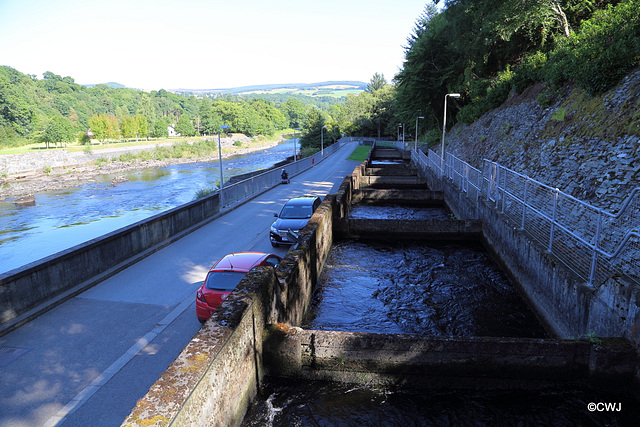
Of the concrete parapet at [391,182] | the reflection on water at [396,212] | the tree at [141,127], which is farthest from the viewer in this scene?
the tree at [141,127]

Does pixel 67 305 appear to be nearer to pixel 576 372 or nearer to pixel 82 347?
pixel 82 347

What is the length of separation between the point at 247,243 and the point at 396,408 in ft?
34.5

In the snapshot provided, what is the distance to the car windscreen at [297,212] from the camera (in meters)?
16.5

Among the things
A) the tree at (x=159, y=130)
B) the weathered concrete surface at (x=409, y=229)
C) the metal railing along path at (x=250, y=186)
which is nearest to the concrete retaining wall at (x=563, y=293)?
the weathered concrete surface at (x=409, y=229)

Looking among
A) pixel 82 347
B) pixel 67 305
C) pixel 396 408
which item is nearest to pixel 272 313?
pixel 396 408

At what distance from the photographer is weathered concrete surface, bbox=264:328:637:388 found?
21.2 ft

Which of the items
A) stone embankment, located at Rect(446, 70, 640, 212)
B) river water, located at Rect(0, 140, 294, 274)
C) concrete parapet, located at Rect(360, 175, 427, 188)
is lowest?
river water, located at Rect(0, 140, 294, 274)

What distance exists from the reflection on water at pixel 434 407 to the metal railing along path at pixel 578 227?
209 cm

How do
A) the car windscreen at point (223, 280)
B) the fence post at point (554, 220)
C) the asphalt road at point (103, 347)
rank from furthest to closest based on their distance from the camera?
the fence post at point (554, 220) → the car windscreen at point (223, 280) → the asphalt road at point (103, 347)

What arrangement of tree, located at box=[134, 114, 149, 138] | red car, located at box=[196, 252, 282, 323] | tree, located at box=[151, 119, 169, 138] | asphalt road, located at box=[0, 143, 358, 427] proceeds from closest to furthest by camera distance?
asphalt road, located at box=[0, 143, 358, 427]
red car, located at box=[196, 252, 282, 323]
tree, located at box=[134, 114, 149, 138]
tree, located at box=[151, 119, 169, 138]

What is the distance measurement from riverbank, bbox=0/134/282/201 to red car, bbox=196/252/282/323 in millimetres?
47462

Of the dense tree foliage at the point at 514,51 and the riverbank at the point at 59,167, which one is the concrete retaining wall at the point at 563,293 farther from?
the riverbank at the point at 59,167

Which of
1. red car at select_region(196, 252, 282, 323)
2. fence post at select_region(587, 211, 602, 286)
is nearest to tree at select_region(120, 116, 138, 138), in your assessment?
red car at select_region(196, 252, 282, 323)

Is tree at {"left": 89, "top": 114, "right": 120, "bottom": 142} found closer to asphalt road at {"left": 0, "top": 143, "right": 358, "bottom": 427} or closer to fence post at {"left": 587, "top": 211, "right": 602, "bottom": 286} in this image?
asphalt road at {"left": 0, "top": 143, "right": 358, "bottom": 427}
